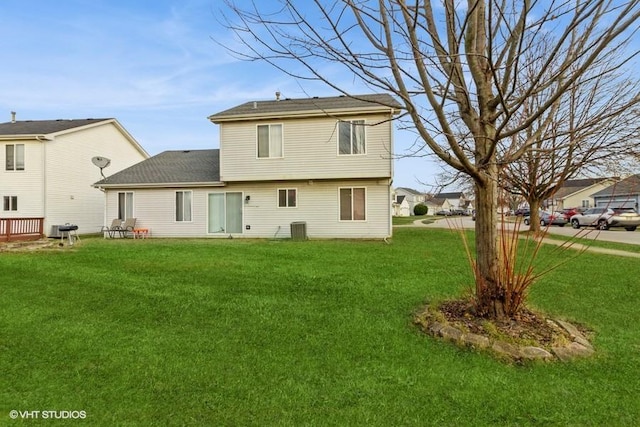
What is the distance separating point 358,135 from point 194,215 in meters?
7.72

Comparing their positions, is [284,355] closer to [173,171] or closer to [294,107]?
[294,107]

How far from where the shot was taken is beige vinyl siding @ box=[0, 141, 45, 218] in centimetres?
1770

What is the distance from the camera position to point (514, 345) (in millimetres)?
4051

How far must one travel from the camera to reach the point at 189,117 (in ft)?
53.3

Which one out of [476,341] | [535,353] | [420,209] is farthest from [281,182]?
[420,209]

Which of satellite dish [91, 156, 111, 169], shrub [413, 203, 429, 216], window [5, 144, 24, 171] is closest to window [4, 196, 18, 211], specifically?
window [5, 144, 24, 171]

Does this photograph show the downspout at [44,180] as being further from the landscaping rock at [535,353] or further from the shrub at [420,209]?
the shrub at [420,209]

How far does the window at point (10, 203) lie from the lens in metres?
18.0

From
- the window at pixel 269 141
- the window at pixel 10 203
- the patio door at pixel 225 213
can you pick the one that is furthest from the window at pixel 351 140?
the window at pixel 10 203

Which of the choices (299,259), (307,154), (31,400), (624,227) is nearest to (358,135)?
(307,154)

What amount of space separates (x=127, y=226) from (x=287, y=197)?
706cm

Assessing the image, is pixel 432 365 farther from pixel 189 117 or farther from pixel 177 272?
pixel 189 117

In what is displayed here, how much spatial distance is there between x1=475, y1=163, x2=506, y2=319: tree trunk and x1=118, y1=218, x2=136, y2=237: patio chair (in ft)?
48.5

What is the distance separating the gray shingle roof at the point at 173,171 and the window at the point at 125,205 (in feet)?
1.87
